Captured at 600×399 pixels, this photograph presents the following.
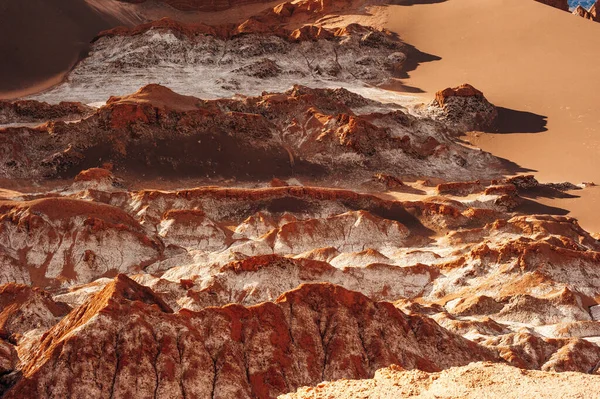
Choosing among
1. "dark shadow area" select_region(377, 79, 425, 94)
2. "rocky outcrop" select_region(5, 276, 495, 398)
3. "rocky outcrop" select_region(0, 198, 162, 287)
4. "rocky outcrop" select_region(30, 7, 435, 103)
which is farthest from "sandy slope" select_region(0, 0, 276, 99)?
"rocky outcrop" select_region(5, 276, 495, 398)

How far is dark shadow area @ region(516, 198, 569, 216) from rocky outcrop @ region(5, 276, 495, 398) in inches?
1240

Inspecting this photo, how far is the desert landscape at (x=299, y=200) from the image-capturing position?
2159 cm

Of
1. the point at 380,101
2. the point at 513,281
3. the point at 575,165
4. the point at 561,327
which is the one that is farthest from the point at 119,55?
the point at 561,327

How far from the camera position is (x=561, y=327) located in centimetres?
3219

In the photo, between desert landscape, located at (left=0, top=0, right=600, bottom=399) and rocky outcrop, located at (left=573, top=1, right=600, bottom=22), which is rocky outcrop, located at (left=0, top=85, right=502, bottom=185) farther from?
rocky outcrop, located at (left=573, top=1, right=600, bottom=22)

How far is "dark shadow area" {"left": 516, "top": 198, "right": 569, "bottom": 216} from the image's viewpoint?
54.8 meters

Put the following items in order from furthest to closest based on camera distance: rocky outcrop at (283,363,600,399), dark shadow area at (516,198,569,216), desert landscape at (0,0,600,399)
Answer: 1. dark shadow area at (516,198,569,216)
2. desert landscape at (0,0,600,399)
3. rocky outcrop at (283,363,600,399)

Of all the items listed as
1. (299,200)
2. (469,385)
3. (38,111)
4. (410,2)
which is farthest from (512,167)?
(469,385)

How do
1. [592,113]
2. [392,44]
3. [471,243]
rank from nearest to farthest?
1. [471,243]
2. [592,113]
3. [392,44]

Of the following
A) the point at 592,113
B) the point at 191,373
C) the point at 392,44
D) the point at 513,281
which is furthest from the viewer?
the point at 392,44

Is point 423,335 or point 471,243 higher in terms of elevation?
point 423,335

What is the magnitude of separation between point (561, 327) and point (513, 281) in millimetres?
5664

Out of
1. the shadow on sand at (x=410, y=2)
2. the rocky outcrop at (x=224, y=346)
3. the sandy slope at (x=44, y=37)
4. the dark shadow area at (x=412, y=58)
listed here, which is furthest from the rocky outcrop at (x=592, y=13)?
the rocky outcrop at (x=224, y=346)

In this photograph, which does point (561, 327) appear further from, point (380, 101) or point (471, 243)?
point (380, 101)
